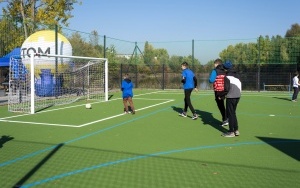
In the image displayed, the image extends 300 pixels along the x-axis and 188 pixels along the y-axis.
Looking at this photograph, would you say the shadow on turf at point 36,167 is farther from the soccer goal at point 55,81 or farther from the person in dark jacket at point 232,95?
the soccer goal at point 55,81

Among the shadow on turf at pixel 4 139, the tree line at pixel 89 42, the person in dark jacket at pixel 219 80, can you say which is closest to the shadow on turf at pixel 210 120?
the person in dark jacket at pixel 219 80

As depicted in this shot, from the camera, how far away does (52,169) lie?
17.8 feet

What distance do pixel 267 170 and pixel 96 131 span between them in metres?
4.70

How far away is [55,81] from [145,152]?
38.5ft

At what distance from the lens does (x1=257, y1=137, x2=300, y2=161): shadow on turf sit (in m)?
6.50

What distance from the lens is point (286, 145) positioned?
23.6 feet

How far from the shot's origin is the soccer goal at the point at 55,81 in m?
14.2

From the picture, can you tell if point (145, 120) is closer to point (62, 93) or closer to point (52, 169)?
point (52, 169)

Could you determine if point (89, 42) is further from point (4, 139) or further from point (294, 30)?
point (294, 30)

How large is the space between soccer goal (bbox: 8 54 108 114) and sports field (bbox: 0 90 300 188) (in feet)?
11.7

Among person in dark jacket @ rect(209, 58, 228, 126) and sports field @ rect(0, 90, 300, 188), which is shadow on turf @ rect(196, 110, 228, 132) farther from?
person in dark jacket @ rect(209, 58, 228, 126)

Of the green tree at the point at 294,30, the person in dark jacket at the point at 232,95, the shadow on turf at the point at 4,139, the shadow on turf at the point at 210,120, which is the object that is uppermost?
the green tree at the point at 294,30

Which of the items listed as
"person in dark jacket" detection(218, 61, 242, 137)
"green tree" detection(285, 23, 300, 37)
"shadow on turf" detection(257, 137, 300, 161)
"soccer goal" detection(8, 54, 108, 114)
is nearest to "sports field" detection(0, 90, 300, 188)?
"shadow on turf" detection(257, 137, 300, 161)

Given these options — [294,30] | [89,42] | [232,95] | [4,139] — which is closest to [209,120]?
[232,95]
